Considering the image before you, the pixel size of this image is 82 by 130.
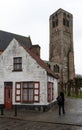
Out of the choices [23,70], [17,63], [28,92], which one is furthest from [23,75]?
[28,92]

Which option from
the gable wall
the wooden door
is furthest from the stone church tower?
the wooden door

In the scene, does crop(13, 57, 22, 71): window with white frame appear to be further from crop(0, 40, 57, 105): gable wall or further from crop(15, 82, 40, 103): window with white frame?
crop(15, 82, 40, 103): window with white frame

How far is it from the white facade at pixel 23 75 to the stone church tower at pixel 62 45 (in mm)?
61859

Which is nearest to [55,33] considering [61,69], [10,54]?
[61,69]

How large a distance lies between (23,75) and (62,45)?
68903 mm

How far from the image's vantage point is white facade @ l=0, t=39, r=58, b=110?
24.1 meters

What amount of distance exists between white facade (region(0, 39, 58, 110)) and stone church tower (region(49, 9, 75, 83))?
6186 centimetres

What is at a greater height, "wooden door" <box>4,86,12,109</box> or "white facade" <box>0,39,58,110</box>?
"white facade" <box>0,39,58,110</box>

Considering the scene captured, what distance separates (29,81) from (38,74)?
1.20 metres

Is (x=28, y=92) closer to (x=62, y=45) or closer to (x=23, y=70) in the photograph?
(x=23, y=70)

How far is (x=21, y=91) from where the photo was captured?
24.8 meters

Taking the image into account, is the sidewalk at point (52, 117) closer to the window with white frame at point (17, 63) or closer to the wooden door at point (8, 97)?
the wooden door at point (8, 97)

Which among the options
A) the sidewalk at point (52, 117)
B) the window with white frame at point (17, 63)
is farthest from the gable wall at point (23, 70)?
the sidewalk at point (52, 117)

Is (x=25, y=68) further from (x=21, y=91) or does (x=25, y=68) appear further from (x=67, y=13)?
(x=67, y=13)
